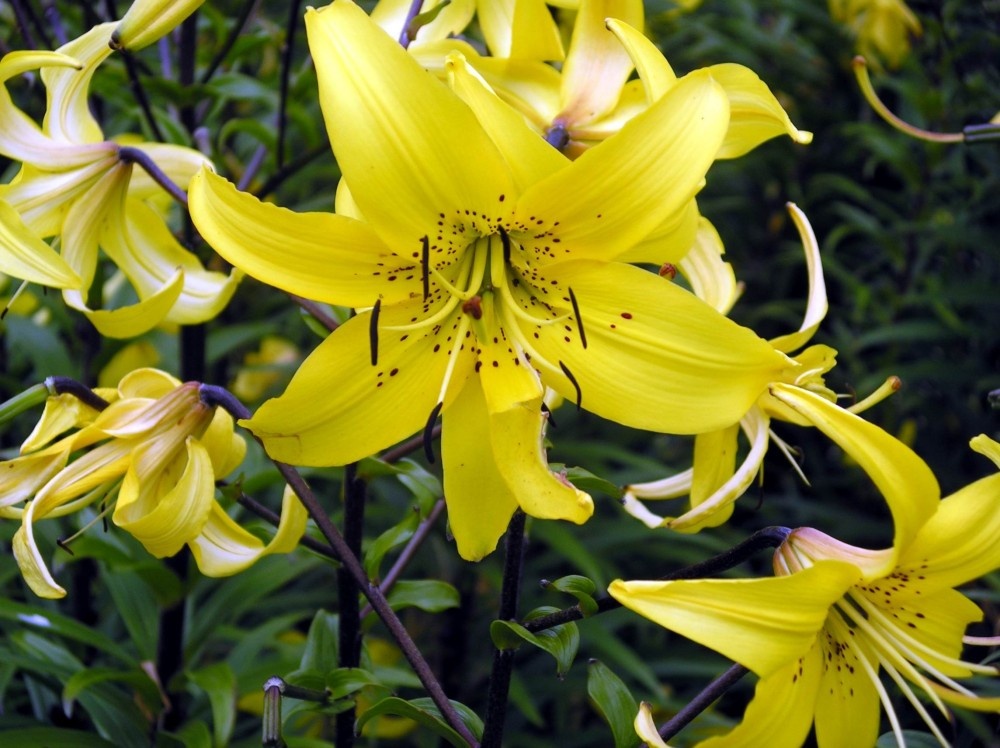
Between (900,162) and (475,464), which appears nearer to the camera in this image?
(475,464)

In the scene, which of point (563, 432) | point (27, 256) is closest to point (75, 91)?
point (27, 256)

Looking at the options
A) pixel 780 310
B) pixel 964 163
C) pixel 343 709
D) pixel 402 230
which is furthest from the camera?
pixel 964 163

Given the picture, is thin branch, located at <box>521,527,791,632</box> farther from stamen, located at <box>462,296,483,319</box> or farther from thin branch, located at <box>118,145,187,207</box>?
thin branch, located at <box>118,145,187,207</box>

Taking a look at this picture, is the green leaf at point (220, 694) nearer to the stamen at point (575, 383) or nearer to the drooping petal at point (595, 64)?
the stamen at point (575, 383)

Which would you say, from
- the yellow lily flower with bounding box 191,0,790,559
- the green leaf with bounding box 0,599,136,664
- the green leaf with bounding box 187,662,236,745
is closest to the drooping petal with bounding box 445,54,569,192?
the yellow lily flower with bounding box 191,0,790,559

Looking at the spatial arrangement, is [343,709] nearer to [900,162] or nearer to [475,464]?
[475,464]

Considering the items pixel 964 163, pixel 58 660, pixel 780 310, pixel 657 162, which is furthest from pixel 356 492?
pixel 964 163

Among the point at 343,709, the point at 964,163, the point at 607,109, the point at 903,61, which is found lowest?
the point at 964,163
